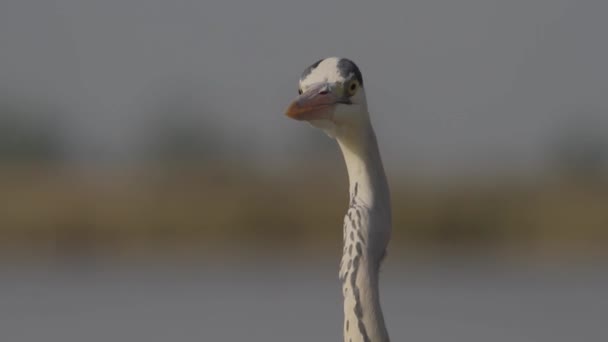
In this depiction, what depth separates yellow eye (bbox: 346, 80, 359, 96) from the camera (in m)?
4.93

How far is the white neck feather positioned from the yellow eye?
104 millimetres

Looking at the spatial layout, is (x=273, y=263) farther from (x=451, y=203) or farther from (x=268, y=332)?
(x=268, y=332)

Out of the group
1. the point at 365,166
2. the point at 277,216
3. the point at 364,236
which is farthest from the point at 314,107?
the point at 277,216

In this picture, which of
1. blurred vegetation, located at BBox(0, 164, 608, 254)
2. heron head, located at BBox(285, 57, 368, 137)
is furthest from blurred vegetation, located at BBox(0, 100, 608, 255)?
heron head, located at BBox(285, 57, 368, 137)

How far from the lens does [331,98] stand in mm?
4867

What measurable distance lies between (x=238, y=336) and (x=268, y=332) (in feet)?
1.44

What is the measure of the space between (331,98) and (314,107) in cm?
6

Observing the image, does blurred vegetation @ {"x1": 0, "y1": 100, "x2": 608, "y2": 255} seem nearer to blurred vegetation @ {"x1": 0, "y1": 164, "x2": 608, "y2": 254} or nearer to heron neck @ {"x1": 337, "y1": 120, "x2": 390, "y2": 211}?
blurred vegetation @ {"x1": 0, "y1": 164, "x2": 608, "y2": 254}

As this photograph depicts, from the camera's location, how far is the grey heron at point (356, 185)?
192 inches

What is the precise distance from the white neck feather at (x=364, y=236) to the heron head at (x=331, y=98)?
4 cm

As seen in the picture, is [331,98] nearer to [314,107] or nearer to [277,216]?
[314,107]

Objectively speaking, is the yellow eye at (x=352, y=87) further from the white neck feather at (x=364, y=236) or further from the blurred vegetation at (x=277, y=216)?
the blurred vegetation at (x=277, y=216)

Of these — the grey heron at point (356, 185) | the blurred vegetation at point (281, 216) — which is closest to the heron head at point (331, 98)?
the grey heron at point (356, 185)

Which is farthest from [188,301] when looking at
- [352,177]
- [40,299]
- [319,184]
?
[352,177]
